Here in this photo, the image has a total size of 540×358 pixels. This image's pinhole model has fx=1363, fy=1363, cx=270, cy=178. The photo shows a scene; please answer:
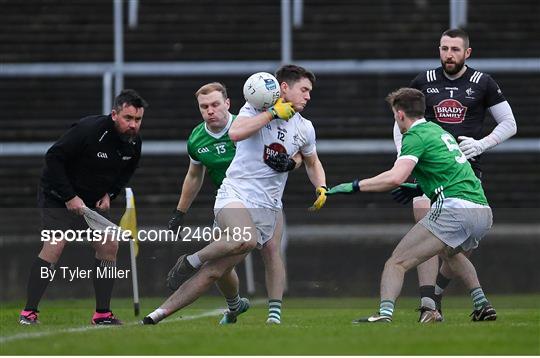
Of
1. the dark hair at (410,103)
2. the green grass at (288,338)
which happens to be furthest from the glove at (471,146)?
the green grass at (288,338)

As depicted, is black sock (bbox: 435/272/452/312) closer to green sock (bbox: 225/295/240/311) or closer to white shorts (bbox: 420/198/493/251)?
white shorts (bbox: 420/198/493/251)

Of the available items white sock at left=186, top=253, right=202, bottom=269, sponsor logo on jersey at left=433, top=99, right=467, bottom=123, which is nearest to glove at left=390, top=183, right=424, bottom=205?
sponsor logo on jersey at left=433, top=99, right=467, bottom=123

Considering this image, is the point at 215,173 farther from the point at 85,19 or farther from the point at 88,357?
the point at 85,19

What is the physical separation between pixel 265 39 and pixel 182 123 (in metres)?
1.93

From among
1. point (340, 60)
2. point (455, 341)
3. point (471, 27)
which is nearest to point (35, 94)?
point (340, 60)

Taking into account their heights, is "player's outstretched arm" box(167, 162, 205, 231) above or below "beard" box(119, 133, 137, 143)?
below

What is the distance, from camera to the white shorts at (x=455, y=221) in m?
9.47

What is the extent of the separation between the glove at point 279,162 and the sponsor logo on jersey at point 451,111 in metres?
1.68

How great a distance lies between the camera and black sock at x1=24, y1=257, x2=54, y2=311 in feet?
34.9

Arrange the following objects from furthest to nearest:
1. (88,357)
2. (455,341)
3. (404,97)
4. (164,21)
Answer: (164,21)
(404,97)
(455,341)
(88,357)

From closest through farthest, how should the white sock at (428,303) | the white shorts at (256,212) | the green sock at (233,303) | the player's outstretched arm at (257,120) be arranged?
the player's outstretched arm at (257,120) < the white shorts at (256,212) < the white sock at (428,303) < the green sock at (233,303)

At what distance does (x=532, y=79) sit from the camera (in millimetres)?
20844

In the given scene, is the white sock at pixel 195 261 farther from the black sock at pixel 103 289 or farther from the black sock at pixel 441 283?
the black sock at pixel 441 283

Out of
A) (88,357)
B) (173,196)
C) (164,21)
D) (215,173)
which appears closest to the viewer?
(88,357)
